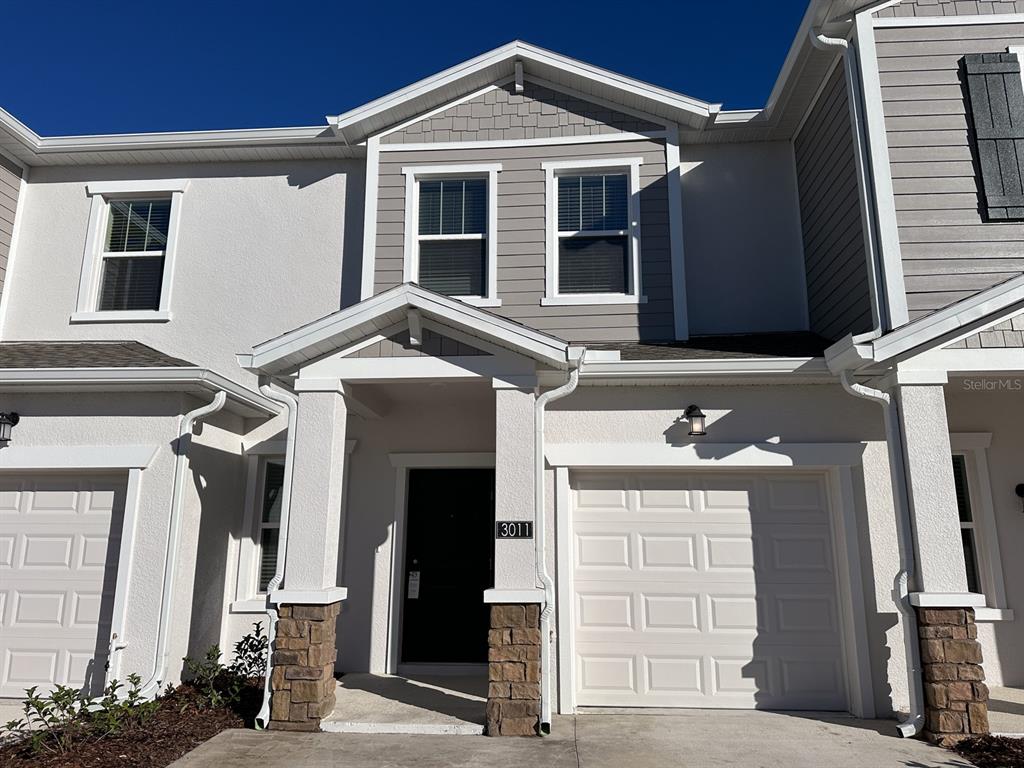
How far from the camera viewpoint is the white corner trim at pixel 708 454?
6527 millimetres

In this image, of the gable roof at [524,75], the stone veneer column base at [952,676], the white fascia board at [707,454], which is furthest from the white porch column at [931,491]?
the gable roof at [524,75]

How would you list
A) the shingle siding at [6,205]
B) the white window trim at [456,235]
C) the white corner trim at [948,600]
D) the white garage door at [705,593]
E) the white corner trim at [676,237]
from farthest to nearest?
1. the shingle siding at [6,205]
2. the white window trim at [456,235]
3. the white corner trim at [676,237]
4. the white garage door at [705,593]
5. the white corner trim at [948,600]

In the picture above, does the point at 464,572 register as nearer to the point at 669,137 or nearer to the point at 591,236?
the point at 591,236

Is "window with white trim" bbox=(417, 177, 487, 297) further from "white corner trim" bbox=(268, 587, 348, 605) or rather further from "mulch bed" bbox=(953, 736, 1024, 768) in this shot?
"mulch bed" bbox=(953, 736, 1024, 768)

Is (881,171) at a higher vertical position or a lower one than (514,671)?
higher

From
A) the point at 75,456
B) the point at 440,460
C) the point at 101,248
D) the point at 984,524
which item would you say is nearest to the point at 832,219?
the point at 984,524

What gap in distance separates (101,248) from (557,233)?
572 cm

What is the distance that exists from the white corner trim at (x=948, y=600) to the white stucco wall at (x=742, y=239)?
3.46 meters

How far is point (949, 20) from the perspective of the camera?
22.6 feet

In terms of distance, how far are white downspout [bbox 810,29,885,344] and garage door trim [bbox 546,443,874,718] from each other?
1221 millimetres

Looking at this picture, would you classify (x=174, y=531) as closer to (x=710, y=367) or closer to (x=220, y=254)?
(x=220, y=254)

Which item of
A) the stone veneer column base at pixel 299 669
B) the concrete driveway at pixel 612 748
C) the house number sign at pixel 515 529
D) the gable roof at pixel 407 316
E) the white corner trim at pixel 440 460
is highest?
the gable roof at pixel 407 316

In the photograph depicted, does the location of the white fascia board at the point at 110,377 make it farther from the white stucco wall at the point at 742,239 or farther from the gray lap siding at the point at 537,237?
the white stucco wall at the point at 742,239

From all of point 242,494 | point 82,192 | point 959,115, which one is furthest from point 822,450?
point 82,192
